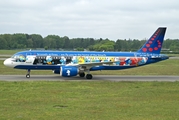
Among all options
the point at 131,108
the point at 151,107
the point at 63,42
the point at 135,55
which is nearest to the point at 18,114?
the point at 131,108

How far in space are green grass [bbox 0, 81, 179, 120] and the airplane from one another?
9648mm

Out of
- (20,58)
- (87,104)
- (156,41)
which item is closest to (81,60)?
(20,58)

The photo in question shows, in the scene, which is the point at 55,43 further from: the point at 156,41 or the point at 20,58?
the point at 20,58

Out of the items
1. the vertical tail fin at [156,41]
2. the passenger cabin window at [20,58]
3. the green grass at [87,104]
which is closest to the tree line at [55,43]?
the vertical tail fin at [156,41]

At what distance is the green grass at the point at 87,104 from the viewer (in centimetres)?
1380

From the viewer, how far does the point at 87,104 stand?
16.7m

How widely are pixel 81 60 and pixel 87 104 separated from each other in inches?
697

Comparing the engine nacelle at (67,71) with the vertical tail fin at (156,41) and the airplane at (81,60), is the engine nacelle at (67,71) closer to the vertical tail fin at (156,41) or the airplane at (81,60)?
the airplane at (81,60)

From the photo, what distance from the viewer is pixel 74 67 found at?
106 ft

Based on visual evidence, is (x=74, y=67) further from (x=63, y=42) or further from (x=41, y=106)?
(x=63, y=42)

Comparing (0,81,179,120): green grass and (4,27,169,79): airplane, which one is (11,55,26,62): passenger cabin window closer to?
(4,27,169,79): airplane

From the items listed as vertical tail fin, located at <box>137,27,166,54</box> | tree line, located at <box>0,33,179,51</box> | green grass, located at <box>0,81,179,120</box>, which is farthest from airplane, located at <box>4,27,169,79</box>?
tree line, located at <box>0,33,179,51</box>

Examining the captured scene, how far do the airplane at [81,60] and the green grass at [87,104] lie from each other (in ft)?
31.7

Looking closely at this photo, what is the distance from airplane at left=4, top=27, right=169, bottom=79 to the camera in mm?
32619
